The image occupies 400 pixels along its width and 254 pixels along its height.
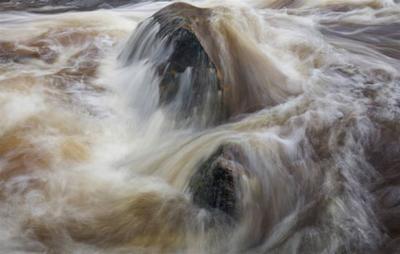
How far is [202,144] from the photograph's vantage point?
4.95 metres

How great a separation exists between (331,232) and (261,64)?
267 centimetres

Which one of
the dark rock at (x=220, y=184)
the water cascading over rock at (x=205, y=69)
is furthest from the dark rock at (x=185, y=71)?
the dark rock at (x=220, y=184)

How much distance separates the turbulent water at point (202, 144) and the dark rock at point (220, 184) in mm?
50

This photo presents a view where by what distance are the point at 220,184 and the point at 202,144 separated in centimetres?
77

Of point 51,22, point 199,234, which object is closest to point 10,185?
point 199,234

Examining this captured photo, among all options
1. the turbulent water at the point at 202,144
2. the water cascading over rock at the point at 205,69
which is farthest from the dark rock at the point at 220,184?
the water cascading over rock at the point at 205,69

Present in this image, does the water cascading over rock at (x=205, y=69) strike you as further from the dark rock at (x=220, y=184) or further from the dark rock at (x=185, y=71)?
the dark rock at (x=220, y=184)

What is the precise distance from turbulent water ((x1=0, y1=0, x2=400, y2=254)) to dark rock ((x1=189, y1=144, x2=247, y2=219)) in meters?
0.05

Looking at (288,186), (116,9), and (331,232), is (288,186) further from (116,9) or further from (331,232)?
(116,9)

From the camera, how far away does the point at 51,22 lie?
8.23 meters

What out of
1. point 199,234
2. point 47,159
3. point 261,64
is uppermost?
point 261,64

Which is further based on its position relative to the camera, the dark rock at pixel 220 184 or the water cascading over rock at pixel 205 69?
the water cascading over rock at pixel 205 69

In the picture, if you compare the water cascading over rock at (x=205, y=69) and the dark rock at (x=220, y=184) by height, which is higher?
the water cascading over rock at (x=205, y=69)

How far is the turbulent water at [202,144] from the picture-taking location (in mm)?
4262
